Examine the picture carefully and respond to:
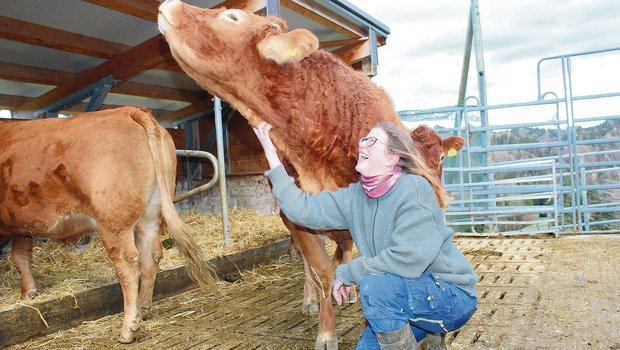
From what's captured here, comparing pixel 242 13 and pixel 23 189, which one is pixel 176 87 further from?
pixel 242 13

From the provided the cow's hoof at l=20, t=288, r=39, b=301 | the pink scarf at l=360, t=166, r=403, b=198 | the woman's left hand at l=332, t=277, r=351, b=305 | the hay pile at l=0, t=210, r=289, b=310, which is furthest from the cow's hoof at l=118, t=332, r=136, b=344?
the pink scarf at l=360, t=166, r=403, b=198

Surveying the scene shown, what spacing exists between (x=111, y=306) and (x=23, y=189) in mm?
1076

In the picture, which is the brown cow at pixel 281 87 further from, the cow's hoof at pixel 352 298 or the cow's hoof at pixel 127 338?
the cow's hoof at pixel 127 338

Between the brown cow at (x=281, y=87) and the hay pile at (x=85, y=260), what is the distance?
6.65 feet

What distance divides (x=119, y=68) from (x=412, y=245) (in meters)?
5.42

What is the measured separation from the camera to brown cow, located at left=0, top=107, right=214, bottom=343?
3.33 metres

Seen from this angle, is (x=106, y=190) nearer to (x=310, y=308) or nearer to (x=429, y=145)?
(x=310, y=308)

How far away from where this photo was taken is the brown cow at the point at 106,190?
10.9ft

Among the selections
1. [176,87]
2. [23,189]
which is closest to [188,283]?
[23,189]

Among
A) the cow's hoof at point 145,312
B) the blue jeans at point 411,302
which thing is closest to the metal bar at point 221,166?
the cow's hoof at point 145,312

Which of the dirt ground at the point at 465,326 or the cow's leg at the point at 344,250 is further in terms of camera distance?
the cow's leg at the point at 344,250

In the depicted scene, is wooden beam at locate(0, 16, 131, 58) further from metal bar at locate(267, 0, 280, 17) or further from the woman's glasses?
the woman's glasses

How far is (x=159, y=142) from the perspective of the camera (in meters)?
3.60

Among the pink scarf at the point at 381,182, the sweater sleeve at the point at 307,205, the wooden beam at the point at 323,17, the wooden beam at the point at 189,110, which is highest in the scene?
the wooden beam at the point at 323,17
